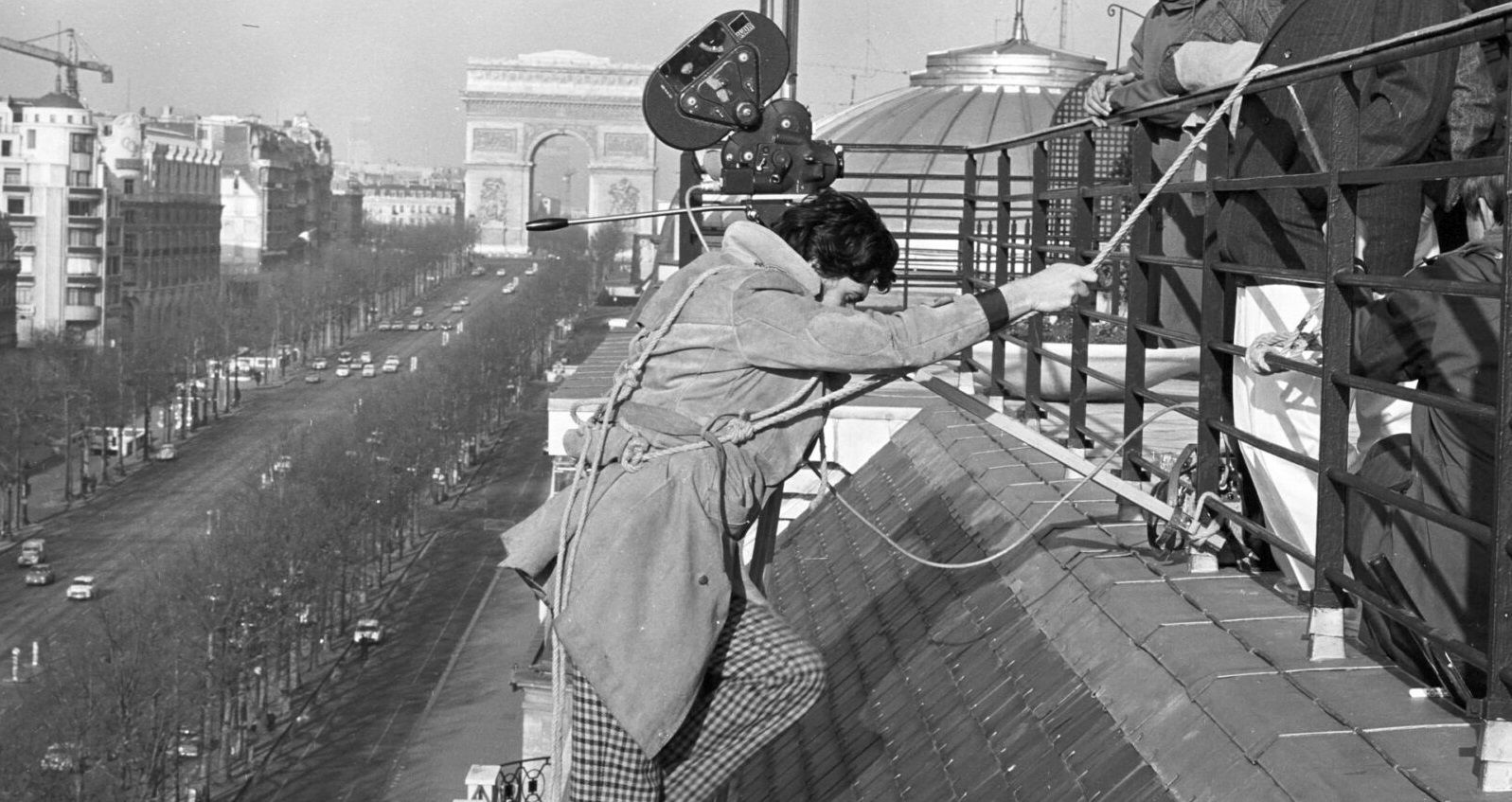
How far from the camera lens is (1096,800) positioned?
3762mm

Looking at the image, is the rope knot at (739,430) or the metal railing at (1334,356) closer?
the metal railing at (1334,356)

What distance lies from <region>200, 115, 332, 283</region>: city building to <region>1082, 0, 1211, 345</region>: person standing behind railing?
317 feet

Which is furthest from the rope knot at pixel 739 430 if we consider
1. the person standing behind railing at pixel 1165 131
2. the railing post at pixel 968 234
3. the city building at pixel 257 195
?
the city building at pixel 257 195

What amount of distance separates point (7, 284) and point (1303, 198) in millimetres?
68903

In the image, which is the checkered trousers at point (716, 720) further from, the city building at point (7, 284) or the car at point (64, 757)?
the city building at point (7, 284)

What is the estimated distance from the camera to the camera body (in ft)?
18.7

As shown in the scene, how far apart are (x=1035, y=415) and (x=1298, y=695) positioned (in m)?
4.08

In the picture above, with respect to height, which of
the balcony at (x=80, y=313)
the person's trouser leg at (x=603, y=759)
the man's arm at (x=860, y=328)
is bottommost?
the person's trouser leg at (x=603, y=759)

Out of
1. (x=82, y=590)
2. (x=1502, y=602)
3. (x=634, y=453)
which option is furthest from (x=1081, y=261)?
(x=82, y=590)

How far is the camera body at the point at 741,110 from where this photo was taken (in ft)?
18.7

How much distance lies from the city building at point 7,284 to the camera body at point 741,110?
65603 millimetres

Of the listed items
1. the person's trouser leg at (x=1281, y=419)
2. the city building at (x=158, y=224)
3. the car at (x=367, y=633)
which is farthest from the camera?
the city building at (x=158, y=224)

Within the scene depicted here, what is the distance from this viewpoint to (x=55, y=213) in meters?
72.9

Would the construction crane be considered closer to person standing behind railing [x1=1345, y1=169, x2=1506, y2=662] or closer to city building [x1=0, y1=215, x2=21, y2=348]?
city building [x1=0, y1=215, x2=21, y2=348]
